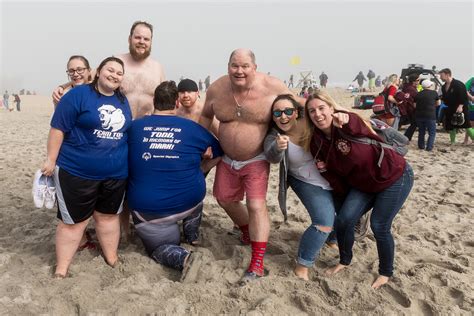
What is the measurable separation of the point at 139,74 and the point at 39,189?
1473mm

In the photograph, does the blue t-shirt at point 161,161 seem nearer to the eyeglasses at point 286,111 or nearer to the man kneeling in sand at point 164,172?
the man kneeling in sand at point 164,172

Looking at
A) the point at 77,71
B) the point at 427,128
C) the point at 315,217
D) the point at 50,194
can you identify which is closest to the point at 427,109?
the point at 427,128

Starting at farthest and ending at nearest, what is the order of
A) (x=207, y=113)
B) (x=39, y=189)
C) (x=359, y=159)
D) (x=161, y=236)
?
(x=207, y=113)
(x=161, y=236)
(x=39, y=189)
(x=359, y=159)

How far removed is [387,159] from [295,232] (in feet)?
5.63

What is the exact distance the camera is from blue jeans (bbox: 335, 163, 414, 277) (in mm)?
2859

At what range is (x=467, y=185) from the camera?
18.8 feet

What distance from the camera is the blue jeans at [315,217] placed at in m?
3.06

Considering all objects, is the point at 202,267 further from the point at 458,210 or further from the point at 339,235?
the point at 458,210

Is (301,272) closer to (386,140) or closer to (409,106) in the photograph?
(386,140)

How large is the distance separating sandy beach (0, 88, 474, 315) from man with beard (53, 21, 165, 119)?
56.9 inches

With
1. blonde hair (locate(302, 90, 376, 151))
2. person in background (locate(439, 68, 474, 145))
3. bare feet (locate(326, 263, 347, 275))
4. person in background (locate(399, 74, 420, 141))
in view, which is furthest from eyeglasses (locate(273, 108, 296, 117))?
person in background (locate(439, 68, 474, 145))

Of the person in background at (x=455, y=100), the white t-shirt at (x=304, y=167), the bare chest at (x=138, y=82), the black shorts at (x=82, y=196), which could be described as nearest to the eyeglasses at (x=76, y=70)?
the bare chest at (x=138, y=82)

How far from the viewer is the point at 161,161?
325cm

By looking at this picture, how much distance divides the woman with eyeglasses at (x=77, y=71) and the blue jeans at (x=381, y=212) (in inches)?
107
